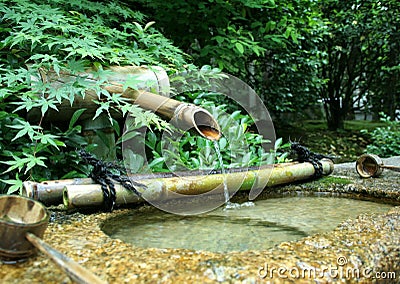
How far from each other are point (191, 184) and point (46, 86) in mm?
1069

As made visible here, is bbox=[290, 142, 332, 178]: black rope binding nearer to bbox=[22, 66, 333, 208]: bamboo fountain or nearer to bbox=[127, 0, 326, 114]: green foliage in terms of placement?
bbox=[22, 66, 333, 208]: bamboo fountain

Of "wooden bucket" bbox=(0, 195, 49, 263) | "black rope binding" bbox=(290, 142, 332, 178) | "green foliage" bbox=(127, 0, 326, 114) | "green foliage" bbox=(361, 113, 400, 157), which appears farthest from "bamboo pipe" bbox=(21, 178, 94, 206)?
"green foliage" bbox=(361, 113, 400, 157)

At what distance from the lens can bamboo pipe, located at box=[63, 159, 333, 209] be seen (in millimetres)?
1934

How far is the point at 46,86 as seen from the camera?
92.4 inches

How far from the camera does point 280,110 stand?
6426mm

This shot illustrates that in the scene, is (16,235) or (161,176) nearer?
(16,235)

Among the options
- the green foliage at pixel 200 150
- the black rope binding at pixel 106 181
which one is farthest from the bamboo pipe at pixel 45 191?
the green foliage at pixel 200 150

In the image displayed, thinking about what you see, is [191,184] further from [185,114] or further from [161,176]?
[185,114]

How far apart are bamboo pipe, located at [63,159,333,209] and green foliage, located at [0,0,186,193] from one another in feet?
1.14

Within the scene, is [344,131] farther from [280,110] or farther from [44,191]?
[44,191]

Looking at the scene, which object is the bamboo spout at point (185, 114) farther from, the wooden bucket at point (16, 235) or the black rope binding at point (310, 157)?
the black rope binding at point (310, 157)

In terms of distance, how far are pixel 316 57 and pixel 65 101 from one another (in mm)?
5260

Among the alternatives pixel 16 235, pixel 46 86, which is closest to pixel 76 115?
pixel 46 86

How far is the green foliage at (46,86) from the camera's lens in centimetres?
229
